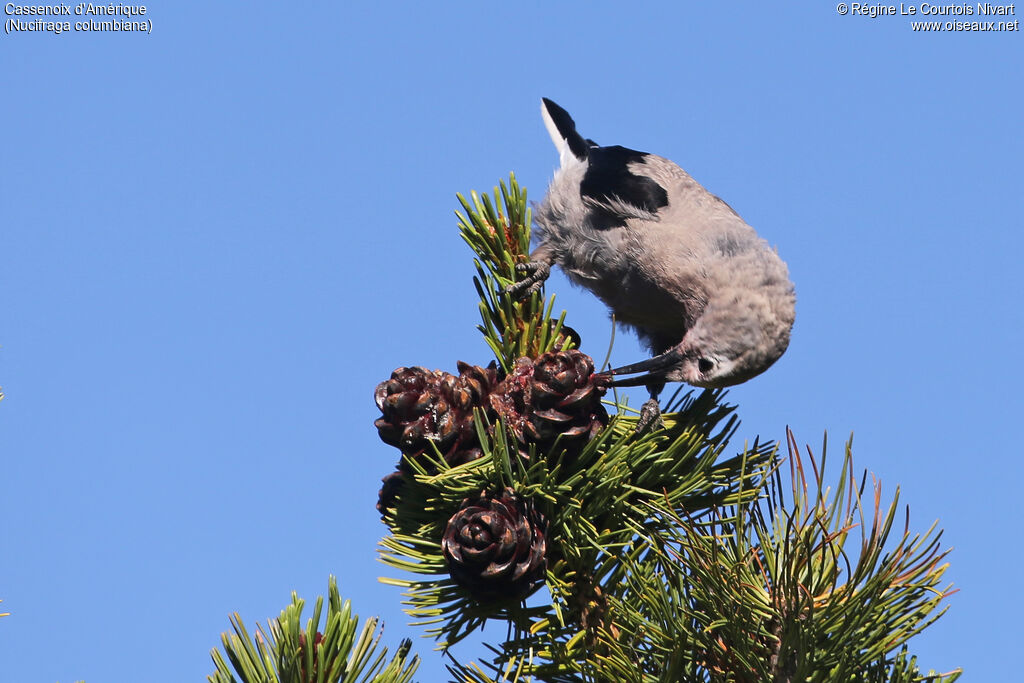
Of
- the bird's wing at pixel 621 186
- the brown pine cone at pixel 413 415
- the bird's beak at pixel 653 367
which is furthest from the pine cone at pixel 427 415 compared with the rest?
Result: the bird's wing at pixel 621 186

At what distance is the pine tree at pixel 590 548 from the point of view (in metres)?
1.76

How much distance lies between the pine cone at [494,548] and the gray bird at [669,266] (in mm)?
1028

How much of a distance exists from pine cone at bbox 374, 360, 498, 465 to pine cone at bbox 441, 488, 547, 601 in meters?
0.18

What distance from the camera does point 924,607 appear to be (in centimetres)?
179

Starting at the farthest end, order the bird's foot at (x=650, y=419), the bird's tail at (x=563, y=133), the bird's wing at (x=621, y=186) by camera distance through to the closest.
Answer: the bird's tail at (x=563, y=133)
the bird's wing at (x=621, y=186)
the bird's foot at (x=650, y=419)

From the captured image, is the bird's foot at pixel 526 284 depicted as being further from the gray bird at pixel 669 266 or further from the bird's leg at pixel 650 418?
the bird's leg at pixel 650 418

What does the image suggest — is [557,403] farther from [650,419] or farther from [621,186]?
[621,186]

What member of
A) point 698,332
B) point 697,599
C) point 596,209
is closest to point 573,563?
point 697,599

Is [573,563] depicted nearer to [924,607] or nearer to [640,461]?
[640,461]

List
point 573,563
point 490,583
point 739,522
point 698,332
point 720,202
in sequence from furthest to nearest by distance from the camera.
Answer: point 720,202 → point 698,332 → point 573,563 → point 490,583 → point 739,522

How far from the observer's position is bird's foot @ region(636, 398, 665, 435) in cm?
249

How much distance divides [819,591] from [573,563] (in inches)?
23.8

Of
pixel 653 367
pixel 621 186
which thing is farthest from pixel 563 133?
pixel 653 367

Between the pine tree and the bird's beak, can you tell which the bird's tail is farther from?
the pine tree
